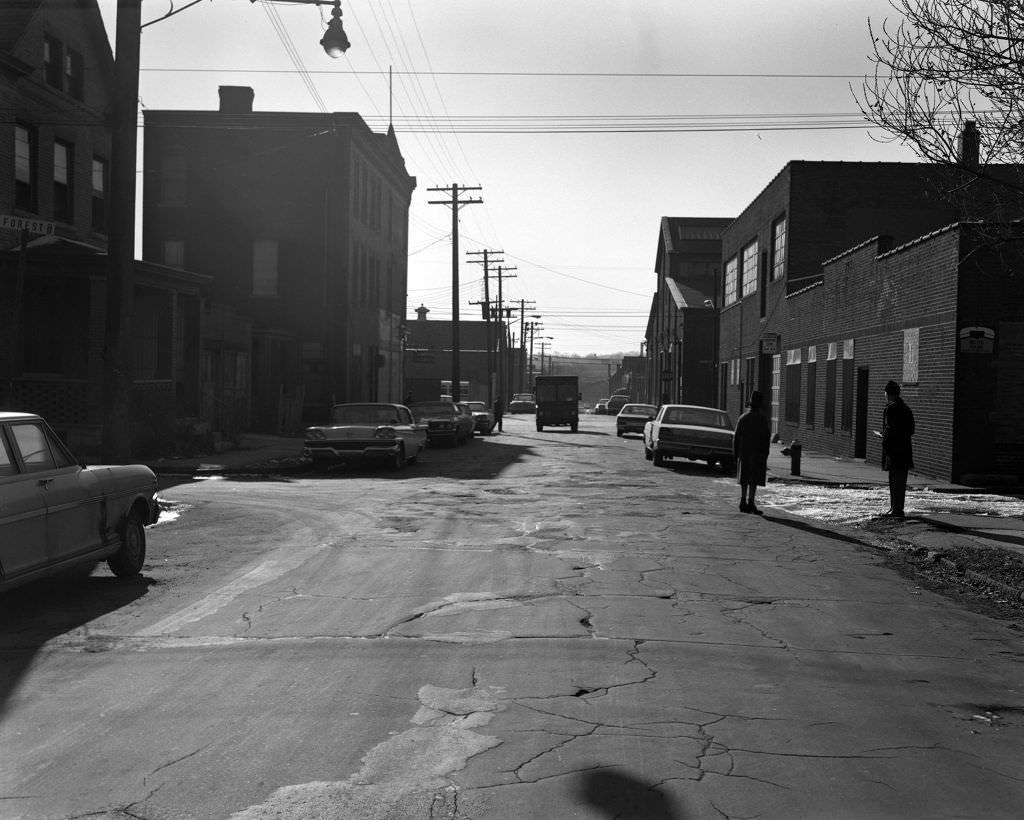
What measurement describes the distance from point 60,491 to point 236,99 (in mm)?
38485

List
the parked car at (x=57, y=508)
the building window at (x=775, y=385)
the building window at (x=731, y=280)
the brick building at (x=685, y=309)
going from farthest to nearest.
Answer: the brick building at (x=685, y=309) < the building window at (x=731, y=280) < the building window at (x=775, y=385) < the parked car at (x=57, y=508)

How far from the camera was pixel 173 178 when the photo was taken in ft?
139

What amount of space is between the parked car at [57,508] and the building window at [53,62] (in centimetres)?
2179

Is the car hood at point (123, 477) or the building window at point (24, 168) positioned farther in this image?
the building window at point (24, 168)

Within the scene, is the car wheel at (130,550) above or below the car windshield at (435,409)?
below

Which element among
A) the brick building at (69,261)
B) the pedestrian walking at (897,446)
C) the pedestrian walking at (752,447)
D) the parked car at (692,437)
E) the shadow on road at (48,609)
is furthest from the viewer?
the parked car at (692,437)

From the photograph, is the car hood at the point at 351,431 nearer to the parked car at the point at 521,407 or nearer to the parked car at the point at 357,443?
the parked car at the point at 357,443

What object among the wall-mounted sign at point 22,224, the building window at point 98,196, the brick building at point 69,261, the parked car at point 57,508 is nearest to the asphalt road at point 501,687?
the parked car at point 57,508

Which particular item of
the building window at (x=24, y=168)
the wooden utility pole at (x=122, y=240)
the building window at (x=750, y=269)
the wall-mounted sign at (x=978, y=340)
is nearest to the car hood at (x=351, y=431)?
the wooden utility pole at (x=122, y=240)

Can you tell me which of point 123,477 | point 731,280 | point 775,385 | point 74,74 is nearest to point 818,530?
point 123,477

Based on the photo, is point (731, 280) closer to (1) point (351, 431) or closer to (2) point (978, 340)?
(2) point (978, 340)

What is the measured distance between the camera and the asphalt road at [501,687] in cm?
450

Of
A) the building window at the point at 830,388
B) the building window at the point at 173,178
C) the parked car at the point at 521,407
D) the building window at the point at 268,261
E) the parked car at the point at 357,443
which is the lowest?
the parked car at the point at 521,407

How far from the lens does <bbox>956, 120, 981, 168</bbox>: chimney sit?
1011 centimetres
